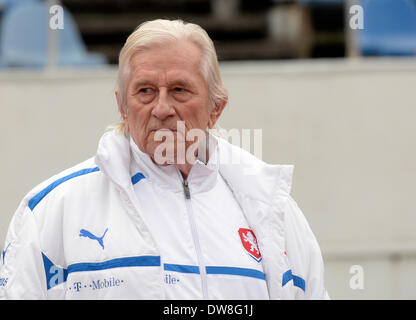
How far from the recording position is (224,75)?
234 inches

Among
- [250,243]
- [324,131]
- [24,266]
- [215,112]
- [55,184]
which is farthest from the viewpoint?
[324,131]

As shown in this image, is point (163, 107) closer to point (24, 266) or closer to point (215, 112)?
point (215, 112)

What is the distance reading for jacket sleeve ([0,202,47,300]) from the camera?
2.28 m

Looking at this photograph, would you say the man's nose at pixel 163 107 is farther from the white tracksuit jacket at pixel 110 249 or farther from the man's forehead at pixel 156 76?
the white tracksuit jacket at pixel 110 249

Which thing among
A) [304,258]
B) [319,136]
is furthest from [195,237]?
[319,136]

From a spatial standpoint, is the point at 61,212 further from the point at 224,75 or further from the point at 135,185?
the point at 224,75

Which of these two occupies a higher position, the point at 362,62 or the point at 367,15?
the point at 367,15

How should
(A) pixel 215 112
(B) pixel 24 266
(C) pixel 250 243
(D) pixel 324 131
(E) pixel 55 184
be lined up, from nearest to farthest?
(B) pixel 24 266
(E) pixel 55 184
(C) pixel 250 243
(A) pixel 215 112
(D) pixel 324 131

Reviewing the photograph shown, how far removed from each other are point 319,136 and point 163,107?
3567mm

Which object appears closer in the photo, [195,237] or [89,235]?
[89,235]

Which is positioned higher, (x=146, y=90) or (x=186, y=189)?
(x=146, y=90)

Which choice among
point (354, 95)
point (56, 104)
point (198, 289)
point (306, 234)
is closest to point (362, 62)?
point (354, 95)

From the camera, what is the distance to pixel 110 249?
2.34 m

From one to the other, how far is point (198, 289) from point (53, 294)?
435 mm
